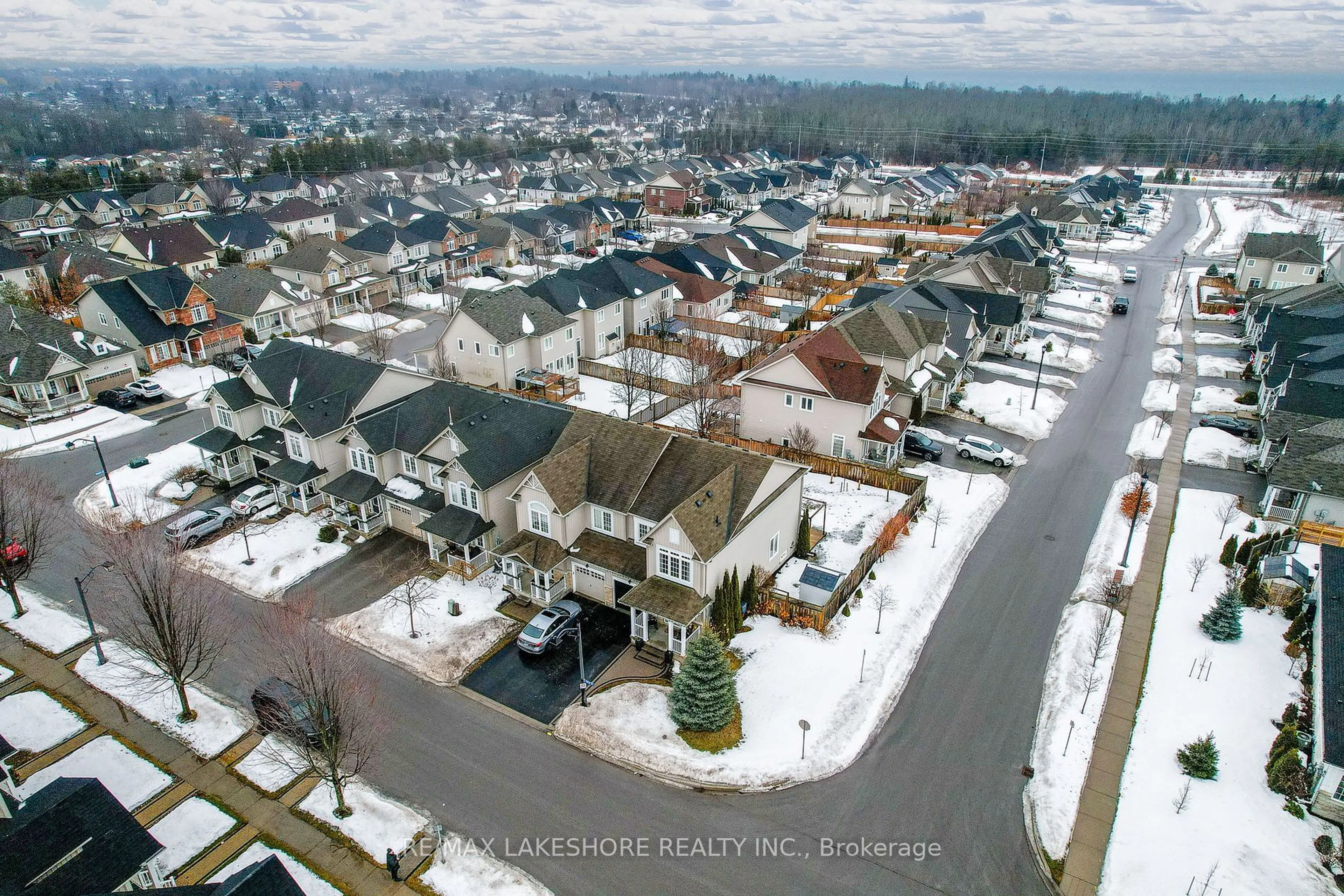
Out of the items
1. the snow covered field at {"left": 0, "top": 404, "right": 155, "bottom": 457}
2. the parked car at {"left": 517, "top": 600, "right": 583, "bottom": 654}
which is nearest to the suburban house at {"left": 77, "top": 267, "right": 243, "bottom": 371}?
the snow covered field at {"left": 0, "top": 404, "right": 155, "bottom": 457}

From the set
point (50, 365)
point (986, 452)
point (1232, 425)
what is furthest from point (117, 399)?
point (1232, 425)

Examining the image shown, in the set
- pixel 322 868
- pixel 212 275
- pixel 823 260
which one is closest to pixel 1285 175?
pixel 823 260

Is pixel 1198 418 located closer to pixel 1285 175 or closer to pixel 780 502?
pixel 780 502

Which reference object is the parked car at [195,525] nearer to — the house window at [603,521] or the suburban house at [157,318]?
the house window at [603,521]

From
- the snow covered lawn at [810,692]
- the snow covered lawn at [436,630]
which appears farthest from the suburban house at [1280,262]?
the snow covered lawn at [436,630]

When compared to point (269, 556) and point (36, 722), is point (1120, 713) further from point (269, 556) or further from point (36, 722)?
point (36, 722)
